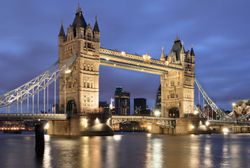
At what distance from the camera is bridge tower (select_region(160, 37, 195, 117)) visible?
10250 centimetres

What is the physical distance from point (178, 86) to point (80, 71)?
35163 mm

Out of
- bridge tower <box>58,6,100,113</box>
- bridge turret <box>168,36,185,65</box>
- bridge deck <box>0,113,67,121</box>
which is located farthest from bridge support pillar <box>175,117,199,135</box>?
bridge deck <box>0,113,67,121</box>

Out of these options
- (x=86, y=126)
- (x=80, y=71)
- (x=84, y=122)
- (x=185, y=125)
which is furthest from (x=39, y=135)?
(x=185, y=125)

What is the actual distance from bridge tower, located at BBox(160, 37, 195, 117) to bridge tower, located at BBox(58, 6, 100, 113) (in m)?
29.4

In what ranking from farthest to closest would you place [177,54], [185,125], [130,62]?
[177,54] → [185,125] → [130,62]

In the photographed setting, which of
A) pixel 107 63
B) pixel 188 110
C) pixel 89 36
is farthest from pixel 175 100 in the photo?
pixel 89 36

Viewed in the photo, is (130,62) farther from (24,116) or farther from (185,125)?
(24,116)

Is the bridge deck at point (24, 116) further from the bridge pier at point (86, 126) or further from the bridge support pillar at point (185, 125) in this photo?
the bridge support pillar at point (185, 125)

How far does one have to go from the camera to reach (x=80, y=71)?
3012 inches

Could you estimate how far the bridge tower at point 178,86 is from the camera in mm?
102500

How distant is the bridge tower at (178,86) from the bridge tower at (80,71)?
96.6 ft

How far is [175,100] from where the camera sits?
103750 millimetres

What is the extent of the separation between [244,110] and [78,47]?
97.3 metres

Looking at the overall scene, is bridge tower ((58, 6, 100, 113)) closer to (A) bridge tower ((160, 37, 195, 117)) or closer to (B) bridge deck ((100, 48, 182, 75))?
(B) bridge deck ((100, 48, 182, 75))
